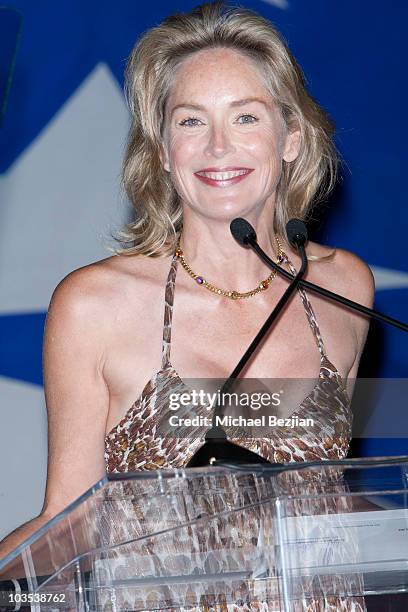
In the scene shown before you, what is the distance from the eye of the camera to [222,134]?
6.19 feet

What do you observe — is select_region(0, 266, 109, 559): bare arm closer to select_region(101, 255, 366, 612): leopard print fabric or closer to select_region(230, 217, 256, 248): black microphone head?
select_region(101, 255, 366, 612): leopard print fabric

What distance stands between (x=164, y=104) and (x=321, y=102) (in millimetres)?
728

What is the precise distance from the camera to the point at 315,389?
Result: 196cm

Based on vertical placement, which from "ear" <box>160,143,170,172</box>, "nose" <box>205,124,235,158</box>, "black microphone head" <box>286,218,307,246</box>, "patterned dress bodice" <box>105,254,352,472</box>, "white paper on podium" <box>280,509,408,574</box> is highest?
"ear" <box>160,143,170,172</box>

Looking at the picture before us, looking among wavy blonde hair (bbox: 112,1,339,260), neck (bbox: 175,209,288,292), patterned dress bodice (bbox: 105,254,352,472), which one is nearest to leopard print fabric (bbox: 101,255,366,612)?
patterned dress bodice (bbox: 105,254,352,472)

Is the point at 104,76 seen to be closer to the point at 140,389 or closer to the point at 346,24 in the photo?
the point at 346,24

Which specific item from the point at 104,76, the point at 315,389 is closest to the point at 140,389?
the point at 315,389

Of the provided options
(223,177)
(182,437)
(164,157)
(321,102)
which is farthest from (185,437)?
(321,102)

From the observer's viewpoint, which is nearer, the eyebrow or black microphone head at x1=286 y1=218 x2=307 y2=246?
black microphone head at x1=286 y1=218 x2=307 y2=246

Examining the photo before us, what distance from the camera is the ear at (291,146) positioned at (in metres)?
2.11

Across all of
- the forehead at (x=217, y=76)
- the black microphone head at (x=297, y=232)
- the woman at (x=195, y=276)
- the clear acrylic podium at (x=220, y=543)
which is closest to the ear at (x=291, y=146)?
the woman at (x=195, y=276)

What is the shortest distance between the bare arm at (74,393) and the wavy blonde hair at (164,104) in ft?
0.69

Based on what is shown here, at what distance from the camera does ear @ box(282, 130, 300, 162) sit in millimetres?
2107

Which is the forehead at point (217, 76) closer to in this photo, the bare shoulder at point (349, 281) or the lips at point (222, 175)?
the lips at point (222, 175)
